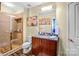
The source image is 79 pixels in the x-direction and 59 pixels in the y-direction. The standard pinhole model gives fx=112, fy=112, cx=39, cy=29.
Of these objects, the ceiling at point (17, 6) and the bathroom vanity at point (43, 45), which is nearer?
the ceiling at point (17, 6)

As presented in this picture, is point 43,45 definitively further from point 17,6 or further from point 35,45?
point 17,6

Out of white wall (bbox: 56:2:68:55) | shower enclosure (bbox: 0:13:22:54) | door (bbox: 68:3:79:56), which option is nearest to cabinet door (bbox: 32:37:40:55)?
shower enclosure (bbox: 0:13:22:54)

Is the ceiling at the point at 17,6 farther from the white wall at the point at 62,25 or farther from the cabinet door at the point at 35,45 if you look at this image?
the cabinet door at the point at 35,45

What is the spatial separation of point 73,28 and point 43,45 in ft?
1.30

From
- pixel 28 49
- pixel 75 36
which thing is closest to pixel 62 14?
pixel 75 36

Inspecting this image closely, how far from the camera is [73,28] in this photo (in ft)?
4.10

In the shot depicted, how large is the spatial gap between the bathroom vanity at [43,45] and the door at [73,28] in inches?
6.9

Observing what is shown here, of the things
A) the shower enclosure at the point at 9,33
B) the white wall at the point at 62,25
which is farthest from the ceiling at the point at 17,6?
the white wall at the point at 62,25

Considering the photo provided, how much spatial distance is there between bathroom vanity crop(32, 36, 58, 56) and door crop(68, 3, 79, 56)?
0.18 meters

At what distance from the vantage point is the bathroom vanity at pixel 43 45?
1290 millimetres

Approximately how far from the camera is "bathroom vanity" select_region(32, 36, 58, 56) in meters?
1.29

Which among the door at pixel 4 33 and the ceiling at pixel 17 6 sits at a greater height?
the ceiling at pixel 17 6

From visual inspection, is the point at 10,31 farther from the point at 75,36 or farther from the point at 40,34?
the point at 75,36

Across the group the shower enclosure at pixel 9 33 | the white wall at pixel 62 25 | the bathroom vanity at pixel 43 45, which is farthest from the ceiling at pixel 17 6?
the bathroom vanity at pixel 43 45
